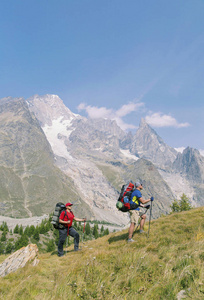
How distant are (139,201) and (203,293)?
6456 mm

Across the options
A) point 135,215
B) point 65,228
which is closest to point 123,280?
point 135,215

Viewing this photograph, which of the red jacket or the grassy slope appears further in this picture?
the red jacket

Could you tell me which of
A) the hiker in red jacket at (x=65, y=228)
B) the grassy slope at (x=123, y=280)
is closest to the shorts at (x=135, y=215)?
the grassy slope at (x=123, y=280)

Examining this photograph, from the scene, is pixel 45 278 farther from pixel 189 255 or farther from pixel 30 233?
pixel 30 233

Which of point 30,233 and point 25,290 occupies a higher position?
point 25,290

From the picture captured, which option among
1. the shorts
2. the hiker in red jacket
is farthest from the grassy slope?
the hiker in red jacket

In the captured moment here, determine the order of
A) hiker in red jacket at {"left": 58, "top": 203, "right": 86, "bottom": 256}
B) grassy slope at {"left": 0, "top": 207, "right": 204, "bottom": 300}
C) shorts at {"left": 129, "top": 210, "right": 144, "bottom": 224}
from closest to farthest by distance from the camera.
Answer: grassy slope at {"left": 0, "top": 207, "right": 204, "bottom": 300}
shorts at {"left": 129, "top": 210, "right": 144, "bottom": 224}
hiker in red jacket at {"left": 58, "top": 203, "right": 86, "bottom": 256}

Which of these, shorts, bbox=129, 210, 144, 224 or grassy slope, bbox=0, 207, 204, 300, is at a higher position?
shorts, bbox=129, 210, 144, 224

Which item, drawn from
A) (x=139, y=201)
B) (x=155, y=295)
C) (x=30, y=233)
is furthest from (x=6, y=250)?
(x=155, y=295)

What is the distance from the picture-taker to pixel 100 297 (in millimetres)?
4270

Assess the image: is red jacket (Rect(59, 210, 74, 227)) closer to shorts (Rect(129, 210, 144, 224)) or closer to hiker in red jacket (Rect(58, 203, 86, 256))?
hiker in red jacket (Rect(58, 203, 86, 256))

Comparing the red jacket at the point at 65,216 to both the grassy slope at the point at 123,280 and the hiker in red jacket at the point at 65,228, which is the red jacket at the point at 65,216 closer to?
the hiker in red jacket at the point at 65,228

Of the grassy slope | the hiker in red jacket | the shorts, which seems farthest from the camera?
the hiker in red jacket

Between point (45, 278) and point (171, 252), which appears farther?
point (171, 252)
